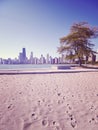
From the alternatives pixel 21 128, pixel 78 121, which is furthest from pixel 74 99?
pixel 21 128

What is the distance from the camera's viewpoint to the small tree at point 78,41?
103 ft

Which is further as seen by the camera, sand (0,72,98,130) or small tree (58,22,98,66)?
small tree (58,22,98,66)

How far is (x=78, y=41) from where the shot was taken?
3148 cm

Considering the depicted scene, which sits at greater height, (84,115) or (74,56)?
(74,56)

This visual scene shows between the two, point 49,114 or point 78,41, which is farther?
point 78,41

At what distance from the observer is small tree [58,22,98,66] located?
103 feet

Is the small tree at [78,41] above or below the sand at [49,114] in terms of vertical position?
above

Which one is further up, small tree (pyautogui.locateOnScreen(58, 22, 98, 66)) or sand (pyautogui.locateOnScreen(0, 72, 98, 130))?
small tree (pyautogui.locateOnScreen(58, 22, 98, 66))

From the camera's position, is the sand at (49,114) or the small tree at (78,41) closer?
the sand at (49,114)

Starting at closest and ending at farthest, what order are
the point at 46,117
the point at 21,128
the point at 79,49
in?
the point at 21,128 < the point at 46,117 < the point at 79,49

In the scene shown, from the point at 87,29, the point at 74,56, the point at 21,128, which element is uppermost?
the point at 87,29

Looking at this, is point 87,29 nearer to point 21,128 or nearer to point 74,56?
point 74,56

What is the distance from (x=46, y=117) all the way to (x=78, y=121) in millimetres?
956

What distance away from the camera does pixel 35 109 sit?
4.87m
